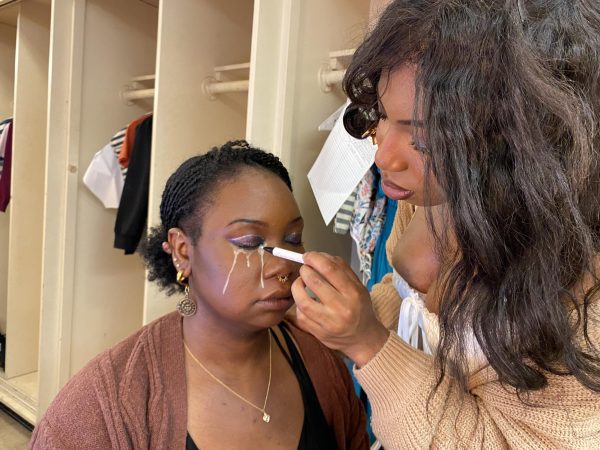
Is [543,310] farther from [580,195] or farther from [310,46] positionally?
[310,46]

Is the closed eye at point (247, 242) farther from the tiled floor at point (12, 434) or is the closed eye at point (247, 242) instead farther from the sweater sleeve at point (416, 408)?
the tiled floor at point (12, 434)

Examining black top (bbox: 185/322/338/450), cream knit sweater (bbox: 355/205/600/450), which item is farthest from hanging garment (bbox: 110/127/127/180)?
cream knit sweater (bbox: 355/205/600/450)

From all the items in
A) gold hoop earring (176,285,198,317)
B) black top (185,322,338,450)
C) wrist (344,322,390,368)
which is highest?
wrist (344,322,390,368)

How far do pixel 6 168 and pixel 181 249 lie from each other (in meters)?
2.03

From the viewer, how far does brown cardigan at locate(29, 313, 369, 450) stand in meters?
0.72

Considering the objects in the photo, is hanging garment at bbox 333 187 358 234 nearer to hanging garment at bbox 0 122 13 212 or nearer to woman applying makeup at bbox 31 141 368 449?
woman applying makeup at bbox 31 141 368 449

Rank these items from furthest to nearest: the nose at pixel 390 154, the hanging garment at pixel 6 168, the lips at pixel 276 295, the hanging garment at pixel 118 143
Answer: the hanging garment at pixel 6 168 < the hanging garment at pixel 118 143 < the lips at pixel 276 295 < the nose at pixel 390 154

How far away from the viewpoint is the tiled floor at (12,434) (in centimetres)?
203

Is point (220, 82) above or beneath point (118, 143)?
above

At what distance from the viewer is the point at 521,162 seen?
49 centimetres

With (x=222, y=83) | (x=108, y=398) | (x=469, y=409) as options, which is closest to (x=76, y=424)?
(x=108, y=398)

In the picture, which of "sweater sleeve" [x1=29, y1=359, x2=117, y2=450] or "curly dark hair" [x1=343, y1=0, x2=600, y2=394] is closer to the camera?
"curly dark hair" [x1=343, y1=0, x2=600, y2=394]

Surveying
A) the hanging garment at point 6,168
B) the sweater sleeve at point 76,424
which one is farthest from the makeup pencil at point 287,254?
the hanging garment at point 6,168

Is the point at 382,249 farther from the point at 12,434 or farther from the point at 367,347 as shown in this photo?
the point at 12,434
